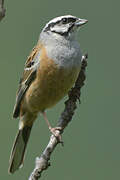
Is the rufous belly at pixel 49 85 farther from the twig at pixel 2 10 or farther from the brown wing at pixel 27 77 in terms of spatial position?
the twig at pixel 2 10

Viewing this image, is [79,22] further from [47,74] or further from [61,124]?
[61,124]

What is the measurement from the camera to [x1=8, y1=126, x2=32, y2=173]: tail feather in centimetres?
788

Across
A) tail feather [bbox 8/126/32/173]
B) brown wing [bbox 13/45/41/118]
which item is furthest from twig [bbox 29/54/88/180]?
tail feather [bbox 8/126/32/173]

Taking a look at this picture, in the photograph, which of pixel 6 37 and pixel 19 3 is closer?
pixel 6 37

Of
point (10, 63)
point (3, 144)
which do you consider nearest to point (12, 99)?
point (10, 63)

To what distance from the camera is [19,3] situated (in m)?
19.0

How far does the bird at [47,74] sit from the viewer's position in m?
7.71

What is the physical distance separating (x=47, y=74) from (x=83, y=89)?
3377mm

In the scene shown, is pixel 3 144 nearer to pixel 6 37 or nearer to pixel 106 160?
pixel 106 160

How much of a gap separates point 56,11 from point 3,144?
5086 mm

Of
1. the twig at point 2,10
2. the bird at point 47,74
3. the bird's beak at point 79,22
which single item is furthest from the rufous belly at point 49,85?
the twig at point 2,10

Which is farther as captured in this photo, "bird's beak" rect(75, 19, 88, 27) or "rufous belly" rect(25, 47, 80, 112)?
"bird's beak" rect(75, 19, 88, 27)

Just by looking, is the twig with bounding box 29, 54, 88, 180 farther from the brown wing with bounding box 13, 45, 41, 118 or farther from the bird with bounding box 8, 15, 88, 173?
the brown wing with bounding box 13, 45, 41, 118

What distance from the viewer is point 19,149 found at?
833cm
